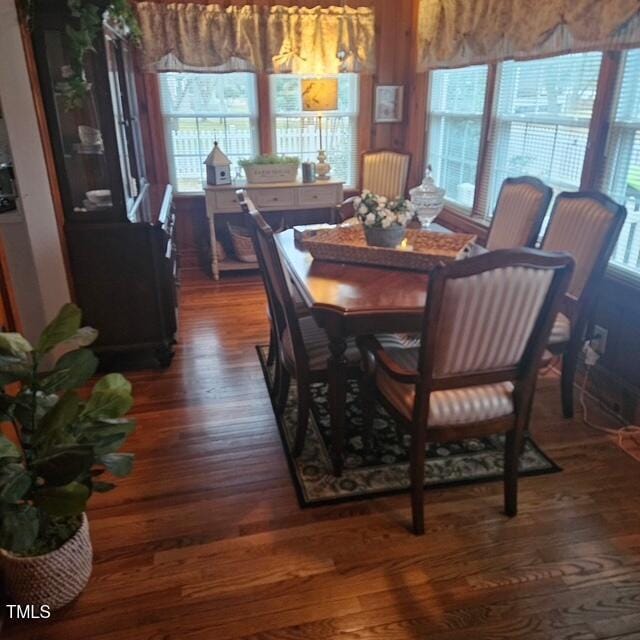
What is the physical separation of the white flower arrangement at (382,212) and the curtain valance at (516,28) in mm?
1301

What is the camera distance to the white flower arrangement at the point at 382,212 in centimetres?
235

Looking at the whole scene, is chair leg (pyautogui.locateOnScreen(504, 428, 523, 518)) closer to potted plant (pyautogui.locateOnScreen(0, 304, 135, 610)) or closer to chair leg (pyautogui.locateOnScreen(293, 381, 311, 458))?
chair leg (pyautogui.locateOnScreen(293, 381, 311, 458))

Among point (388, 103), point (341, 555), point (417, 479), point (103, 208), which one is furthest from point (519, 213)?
point (388, 103)

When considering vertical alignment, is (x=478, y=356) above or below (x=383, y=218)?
below

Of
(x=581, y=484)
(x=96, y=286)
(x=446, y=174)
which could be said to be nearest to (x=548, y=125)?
(x=446, y=174)

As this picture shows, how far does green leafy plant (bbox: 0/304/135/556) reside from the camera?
1.38 meters

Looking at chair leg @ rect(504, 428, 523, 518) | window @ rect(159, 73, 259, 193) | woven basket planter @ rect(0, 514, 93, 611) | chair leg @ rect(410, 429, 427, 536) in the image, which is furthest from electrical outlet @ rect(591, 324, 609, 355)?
window @ rect(159, 73, 259, 193)

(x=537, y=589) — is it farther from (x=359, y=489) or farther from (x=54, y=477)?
(x=54, y=477)

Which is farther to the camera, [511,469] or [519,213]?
[519,213]

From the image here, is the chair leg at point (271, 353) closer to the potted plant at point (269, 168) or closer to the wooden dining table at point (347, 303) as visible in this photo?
the wooden dining table at point (347, 303)

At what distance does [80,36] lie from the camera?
253cm

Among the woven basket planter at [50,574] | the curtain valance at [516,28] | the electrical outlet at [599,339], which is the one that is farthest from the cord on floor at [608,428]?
the woven basket planter at [50,574]

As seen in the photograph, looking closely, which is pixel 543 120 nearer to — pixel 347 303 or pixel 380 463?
pixel 347 303

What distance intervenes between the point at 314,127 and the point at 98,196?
2683mm
